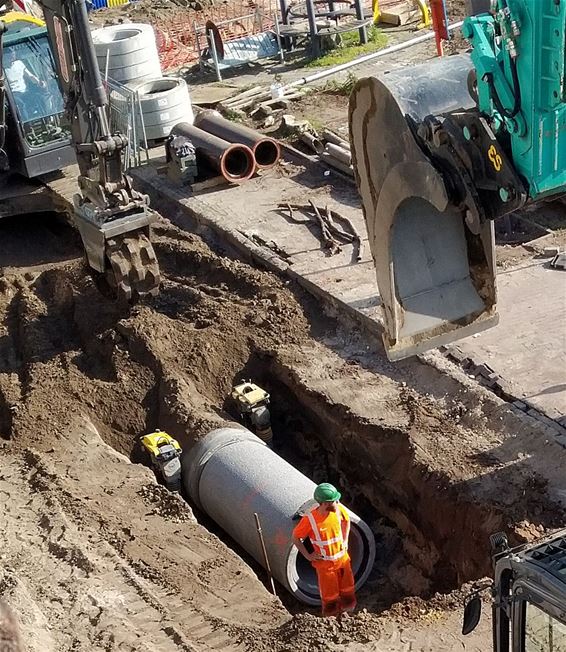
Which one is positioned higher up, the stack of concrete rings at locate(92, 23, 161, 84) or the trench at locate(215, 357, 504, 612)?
the stack of concrete rings at locate(92, 23, 161, 84)

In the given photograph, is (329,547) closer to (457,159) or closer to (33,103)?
(457,159)

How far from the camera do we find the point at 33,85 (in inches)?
654

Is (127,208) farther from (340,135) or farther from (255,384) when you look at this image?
(340,135)

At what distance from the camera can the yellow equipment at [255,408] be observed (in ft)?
40.3

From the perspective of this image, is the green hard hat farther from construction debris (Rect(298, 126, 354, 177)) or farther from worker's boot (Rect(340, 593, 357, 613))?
construction debris (Rect(298, 126, 354, 177))

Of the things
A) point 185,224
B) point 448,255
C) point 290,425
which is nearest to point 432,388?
point 290,425

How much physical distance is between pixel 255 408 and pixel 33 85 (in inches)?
280

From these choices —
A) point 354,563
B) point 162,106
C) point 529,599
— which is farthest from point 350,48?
point 529,599

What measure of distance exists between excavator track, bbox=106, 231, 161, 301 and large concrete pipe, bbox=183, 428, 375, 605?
224cm

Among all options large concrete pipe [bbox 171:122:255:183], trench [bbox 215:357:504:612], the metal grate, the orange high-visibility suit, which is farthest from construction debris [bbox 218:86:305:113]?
the metal grate

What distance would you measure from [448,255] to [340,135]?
9.85 meters

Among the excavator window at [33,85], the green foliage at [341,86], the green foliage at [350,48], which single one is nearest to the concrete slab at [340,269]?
the excavator window at [33,85]

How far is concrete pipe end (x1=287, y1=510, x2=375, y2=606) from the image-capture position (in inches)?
405

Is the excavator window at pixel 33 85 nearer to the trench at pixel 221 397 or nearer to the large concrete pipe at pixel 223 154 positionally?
the large concrete pipe at pixel 223 154
